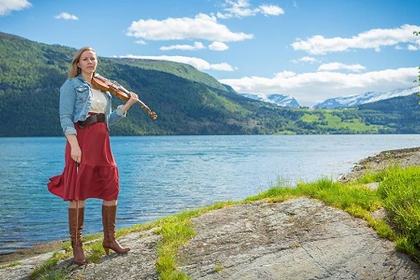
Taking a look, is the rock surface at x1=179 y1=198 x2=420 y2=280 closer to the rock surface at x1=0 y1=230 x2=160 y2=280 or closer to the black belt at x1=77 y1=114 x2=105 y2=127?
the rock surface at x1=0 y1=230 x2=160 y2=280

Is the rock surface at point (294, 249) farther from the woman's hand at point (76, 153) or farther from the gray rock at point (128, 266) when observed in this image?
the woman's hand at point (76, 153)

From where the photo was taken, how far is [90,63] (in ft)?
29.4

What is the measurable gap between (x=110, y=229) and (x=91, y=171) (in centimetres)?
121

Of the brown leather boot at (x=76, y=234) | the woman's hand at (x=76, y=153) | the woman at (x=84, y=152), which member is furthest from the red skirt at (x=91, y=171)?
the brown leather boot at (x=76, y=234)

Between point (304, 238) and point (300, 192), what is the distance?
260 centimetres

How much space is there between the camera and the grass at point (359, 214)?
8055 mm

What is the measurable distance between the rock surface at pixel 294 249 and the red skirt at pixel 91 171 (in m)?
1.84

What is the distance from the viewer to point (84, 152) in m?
8.81

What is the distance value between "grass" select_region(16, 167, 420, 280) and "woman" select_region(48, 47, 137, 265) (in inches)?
34.6

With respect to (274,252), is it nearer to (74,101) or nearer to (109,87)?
(109,87)

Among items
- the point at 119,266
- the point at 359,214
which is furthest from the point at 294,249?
the point at 119,266

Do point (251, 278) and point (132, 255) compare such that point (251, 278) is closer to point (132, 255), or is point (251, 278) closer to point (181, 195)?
point (132, 255)

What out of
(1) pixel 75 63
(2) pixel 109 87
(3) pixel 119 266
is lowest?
(3) pixel 119 266

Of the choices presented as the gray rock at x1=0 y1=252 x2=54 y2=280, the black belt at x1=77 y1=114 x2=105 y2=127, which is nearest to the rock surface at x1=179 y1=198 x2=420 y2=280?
the black belt at x1=77 y1=114 x2=105 y2=127
